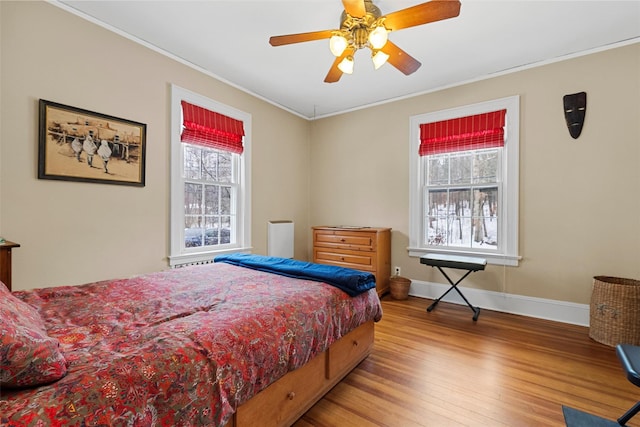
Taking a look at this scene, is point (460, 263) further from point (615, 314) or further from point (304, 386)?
point (304, 386)

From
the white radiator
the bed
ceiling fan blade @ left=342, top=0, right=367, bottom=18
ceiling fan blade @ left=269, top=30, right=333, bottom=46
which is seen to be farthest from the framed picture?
ceiling fan blade @ left=342, top=0, right=367, bottom=18

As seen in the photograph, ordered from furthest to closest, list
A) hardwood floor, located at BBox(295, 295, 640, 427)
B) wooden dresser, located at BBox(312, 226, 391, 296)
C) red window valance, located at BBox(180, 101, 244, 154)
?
wooden dresser, located at BBox(312, 226, 391, 296)
red window valance, located at BBox(180, 101, 244, 154)
hardwood floor, located at BBox(295, 295, 640, 427)

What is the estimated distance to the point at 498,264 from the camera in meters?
3.43

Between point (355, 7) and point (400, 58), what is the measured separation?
65cm

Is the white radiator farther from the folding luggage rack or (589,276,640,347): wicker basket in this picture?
(589,276,640,347): wicker basket

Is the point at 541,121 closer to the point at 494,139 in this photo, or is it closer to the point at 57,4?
the point at 494,139

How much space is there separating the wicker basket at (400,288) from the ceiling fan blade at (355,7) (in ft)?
10.2

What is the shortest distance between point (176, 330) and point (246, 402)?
0.45 meters

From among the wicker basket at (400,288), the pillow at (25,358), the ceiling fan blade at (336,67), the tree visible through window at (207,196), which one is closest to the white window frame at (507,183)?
the wicker basket at (400,288)

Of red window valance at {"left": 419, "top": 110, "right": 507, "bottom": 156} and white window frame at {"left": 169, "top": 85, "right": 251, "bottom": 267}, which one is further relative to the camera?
red window valance at {"left": 419, "top": 110, "right": 507, "bottom": 156}

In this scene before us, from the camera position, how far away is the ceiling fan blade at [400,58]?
2.21 meters

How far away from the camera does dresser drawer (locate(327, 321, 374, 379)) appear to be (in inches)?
73.4

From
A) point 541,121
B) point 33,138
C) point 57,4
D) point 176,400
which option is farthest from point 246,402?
point 541,121

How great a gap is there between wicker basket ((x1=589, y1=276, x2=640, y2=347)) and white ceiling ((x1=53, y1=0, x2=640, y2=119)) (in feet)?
7.68
